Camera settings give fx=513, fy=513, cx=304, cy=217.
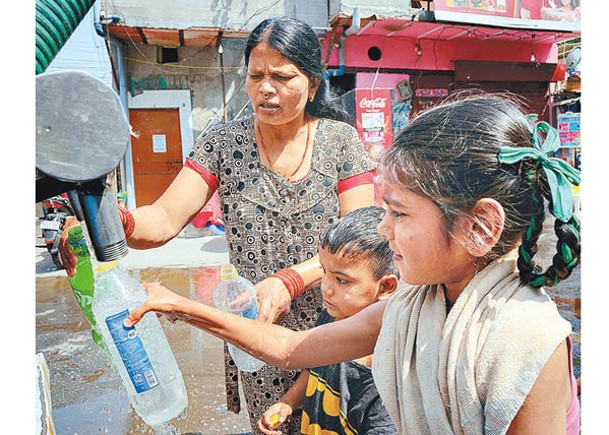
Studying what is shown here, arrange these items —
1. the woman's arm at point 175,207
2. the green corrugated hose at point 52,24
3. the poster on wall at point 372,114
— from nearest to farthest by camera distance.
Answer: the green corrugated hose at point 52,24 < the woman's arm at point 175,207 < the poster on wall at point 372,114

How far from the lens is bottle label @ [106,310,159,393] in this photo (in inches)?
51.0

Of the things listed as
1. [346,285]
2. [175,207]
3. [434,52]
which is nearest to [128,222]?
[175,207]

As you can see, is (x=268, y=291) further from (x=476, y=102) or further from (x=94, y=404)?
(x=94, y=404)

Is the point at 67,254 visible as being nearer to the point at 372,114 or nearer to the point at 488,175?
the point at 488,175

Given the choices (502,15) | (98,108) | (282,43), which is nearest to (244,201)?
(282,43)

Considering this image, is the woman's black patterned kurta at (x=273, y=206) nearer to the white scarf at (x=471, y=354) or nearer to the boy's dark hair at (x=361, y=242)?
the boy's dark hair at (x=361, y=242)

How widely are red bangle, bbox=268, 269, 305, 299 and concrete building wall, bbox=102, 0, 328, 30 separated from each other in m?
8.72

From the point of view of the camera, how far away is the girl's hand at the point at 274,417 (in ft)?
6.24

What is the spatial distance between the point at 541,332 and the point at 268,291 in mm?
977

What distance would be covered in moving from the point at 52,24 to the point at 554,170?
36.6 inches

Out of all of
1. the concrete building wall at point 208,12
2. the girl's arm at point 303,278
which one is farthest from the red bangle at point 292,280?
the concrete building wall at point 208,12

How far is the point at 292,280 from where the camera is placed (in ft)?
6.08

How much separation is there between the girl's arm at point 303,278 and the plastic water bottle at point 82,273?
28.1 inches

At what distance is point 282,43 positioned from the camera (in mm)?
1918
